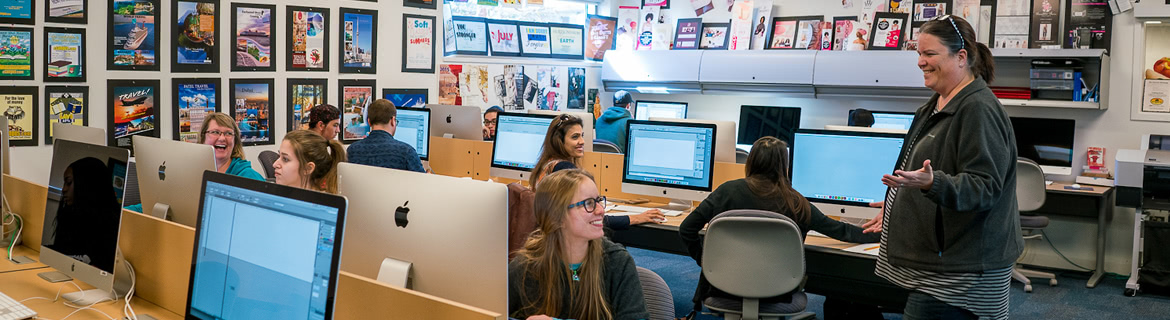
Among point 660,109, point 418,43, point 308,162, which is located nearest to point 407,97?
point 418,43

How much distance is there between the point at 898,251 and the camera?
2.30m

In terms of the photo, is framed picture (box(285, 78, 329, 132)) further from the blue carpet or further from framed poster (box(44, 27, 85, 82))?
the blue carpet

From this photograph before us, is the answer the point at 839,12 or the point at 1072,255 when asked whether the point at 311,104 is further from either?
the point at 1072,255

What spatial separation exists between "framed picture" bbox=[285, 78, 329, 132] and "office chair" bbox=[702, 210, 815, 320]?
302 centimetres

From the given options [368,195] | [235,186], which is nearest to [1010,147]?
[368,195]

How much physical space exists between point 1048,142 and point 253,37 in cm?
516

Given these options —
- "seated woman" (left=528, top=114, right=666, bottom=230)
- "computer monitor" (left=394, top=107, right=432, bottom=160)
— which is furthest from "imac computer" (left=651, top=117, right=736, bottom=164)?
"computer monitor" (left=394, top=107, right=432, bottom=160)

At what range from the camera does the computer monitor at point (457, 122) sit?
6.01 metres

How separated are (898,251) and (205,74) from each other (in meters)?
3.95

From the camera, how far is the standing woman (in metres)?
2.16

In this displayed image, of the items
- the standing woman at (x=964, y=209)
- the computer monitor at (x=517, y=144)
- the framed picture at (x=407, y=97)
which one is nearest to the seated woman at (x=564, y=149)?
the computer monitor at (x=517, y=144)

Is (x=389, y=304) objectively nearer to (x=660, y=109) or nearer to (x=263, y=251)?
(x=263, y=251)

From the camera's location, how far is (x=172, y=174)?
2674 mm

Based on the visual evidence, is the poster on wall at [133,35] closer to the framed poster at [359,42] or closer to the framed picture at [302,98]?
the framed picture at [302,98]
